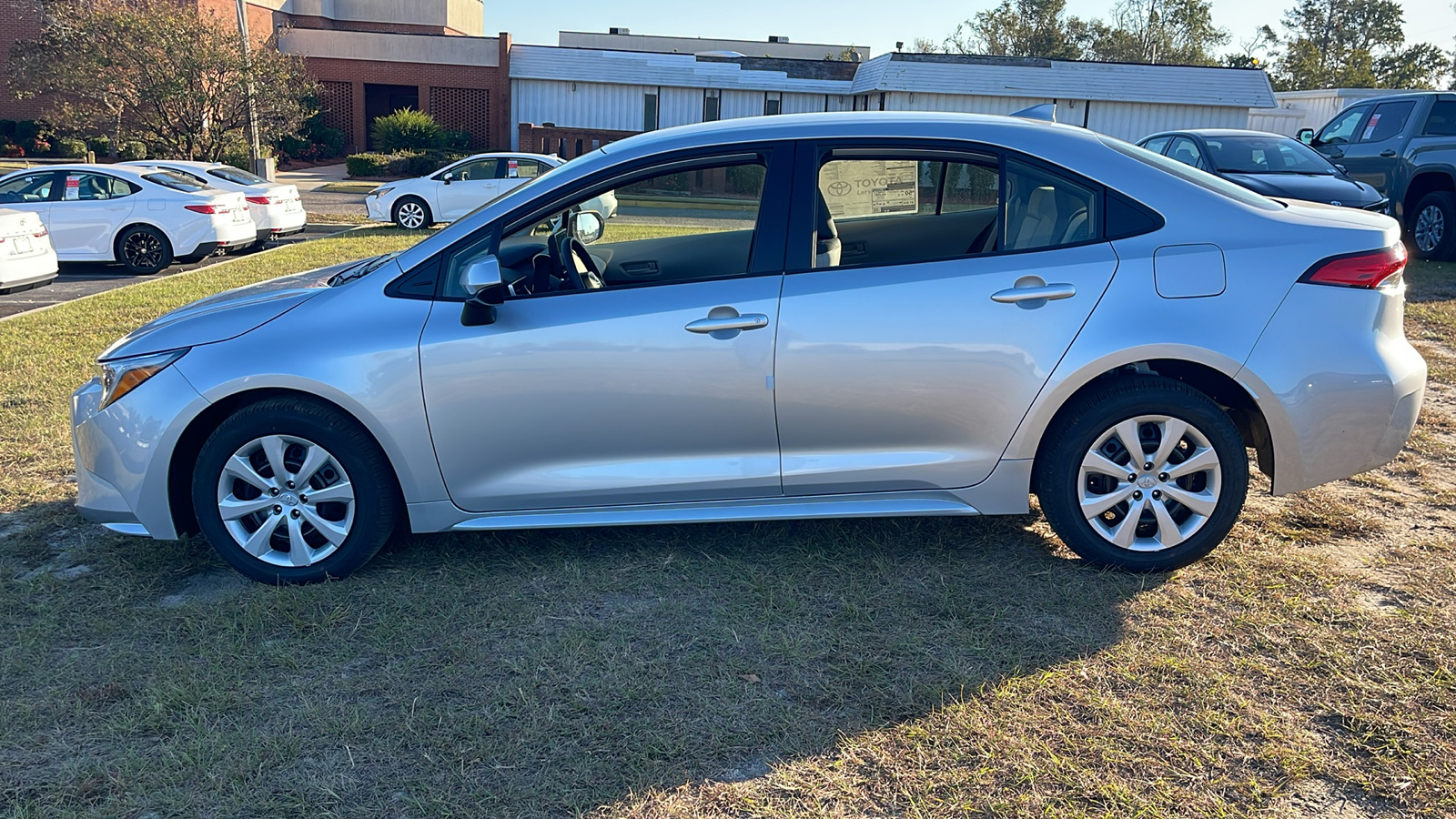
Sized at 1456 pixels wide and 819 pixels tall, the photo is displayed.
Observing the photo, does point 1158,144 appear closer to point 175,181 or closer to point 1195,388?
point 1195,388

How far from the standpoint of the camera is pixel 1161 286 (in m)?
3.92

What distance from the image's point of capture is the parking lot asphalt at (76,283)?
36.5 feet

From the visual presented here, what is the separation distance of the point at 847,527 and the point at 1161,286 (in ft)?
5.20

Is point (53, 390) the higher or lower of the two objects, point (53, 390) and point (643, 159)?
the lower

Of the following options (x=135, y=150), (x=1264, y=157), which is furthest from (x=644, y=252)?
(x=135, y=150)

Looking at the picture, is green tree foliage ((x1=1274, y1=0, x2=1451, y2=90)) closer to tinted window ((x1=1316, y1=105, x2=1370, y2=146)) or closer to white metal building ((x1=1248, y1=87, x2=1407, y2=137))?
white metal building ((x1=1248, y1=87, x2=1407, y2=137))

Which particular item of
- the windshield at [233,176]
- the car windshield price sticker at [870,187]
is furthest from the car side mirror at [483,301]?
the windshield at [233,176]

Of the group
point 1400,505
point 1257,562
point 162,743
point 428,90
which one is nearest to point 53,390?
point 162,743

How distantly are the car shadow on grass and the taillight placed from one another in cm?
127

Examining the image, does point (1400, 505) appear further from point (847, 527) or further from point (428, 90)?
point (428, 90)

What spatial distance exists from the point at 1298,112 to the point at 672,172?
36277 millimetres

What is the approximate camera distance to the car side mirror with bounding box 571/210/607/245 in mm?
4291

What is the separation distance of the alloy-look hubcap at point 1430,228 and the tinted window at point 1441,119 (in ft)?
3.13

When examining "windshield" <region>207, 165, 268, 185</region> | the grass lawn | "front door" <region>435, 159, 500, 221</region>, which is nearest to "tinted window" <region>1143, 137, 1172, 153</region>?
the grass lawn
